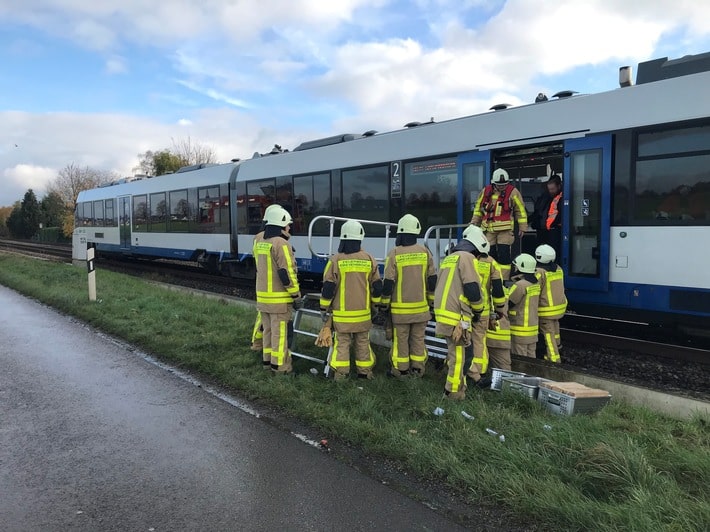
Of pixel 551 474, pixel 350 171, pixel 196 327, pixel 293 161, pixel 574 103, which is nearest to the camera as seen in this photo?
pixel 551 474

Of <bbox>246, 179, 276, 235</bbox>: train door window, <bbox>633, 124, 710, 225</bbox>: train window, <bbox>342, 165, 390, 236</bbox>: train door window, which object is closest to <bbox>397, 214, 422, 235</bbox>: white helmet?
<bbox>633, 124, 710, 225</bbox>: train window

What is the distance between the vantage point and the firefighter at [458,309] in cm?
490

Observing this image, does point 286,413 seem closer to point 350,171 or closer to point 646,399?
point 646,399

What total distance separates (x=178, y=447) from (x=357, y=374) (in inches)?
86.1

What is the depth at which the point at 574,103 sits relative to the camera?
7.20 metres

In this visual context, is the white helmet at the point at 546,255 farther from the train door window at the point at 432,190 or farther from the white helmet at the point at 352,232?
the train door window at the point at 432,190

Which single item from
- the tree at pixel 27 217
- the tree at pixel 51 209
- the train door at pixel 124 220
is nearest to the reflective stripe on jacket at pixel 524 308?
the train door at pixel 124 220

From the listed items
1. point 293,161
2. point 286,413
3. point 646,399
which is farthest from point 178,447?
point 293,161

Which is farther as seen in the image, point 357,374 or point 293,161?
point 293,161

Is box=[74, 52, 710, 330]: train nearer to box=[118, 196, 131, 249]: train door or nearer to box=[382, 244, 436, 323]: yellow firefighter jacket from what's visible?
box=[382, 244, 436, 323]: yellow firefighter jacket

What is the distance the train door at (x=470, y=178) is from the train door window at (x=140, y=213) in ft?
44.1

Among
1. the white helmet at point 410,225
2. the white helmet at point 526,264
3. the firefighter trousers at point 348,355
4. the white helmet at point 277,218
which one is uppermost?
the white helmet at point 277,218

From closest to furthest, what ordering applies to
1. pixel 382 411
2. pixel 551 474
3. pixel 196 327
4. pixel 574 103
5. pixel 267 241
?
1. pixel 551 474
2. pixel 382 411
3. pixel 267 241
4. pixel 574 103
5. pixel 196 327

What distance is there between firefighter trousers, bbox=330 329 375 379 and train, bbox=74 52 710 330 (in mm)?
1261
